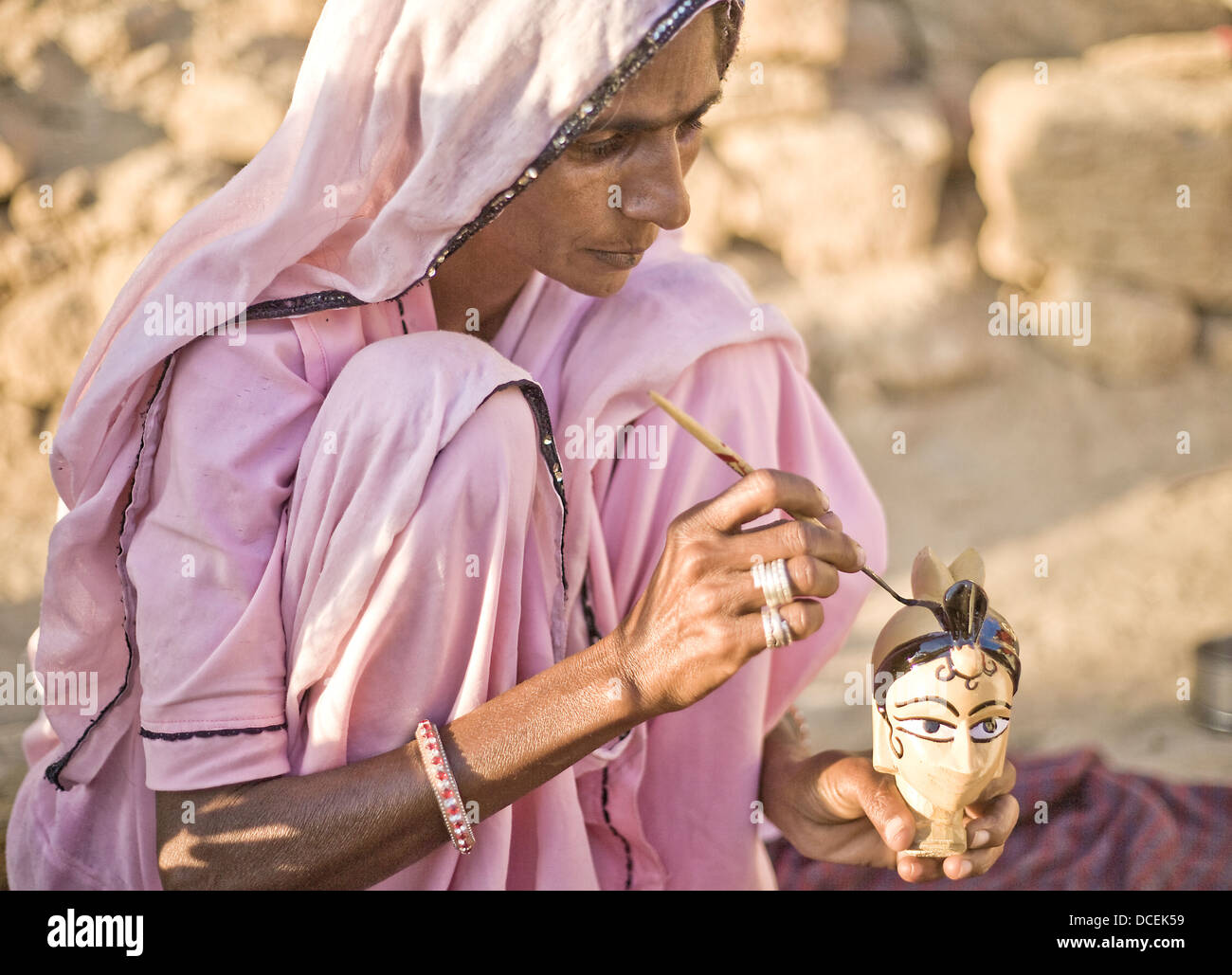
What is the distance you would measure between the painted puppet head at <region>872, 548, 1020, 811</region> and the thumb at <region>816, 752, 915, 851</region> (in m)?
0.06

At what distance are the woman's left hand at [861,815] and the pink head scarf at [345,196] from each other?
3.01ft

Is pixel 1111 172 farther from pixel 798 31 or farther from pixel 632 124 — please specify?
pixel 632 124

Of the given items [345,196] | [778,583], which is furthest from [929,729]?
[345,196]

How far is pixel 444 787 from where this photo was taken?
1.56 m

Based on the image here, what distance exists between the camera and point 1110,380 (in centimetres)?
518

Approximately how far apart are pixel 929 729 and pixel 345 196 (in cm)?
103

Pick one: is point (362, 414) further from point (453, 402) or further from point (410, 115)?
point (410, 115)

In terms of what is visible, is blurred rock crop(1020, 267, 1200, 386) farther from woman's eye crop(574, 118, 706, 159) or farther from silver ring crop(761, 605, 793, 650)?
silver ring crop(761, 605, 793, 650)

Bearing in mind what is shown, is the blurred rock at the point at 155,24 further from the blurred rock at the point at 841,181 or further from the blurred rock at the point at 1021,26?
the blurred rock at the point at 1021,26

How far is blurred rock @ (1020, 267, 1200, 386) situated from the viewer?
516 centimetres

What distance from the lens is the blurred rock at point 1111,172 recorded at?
16.6 feet

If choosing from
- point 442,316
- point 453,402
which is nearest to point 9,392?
point 442,316

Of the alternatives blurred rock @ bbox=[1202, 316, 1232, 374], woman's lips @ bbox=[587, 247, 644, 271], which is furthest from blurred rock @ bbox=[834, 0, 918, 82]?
woman's lips @ bbox=[587, 247, 644, 271]

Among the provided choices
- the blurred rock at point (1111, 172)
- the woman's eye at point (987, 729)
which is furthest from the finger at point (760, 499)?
the blurred rock at point (1111, 172)
